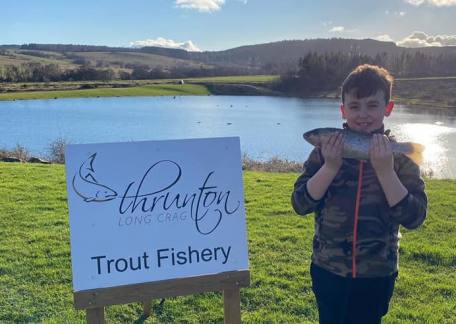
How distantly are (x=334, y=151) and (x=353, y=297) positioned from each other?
2.58ft

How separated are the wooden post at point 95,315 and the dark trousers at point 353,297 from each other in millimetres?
1388

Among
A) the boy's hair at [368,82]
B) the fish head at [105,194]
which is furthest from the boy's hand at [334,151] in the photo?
the fish head at [105,194]

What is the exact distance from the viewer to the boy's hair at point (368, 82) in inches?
90.6

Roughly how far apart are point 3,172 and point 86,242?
26.5ft

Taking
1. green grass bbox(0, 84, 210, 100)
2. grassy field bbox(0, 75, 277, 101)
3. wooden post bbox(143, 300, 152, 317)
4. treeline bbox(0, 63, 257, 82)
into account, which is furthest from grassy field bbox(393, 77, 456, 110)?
treeline bbox(0, 63, 257, 82)

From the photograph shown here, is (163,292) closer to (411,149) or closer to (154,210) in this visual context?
(154,210)

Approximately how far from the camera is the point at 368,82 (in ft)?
7.56

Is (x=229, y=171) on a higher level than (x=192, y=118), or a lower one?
higher

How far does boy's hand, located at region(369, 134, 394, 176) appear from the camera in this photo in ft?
7.24

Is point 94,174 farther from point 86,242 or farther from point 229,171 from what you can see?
point 229,171

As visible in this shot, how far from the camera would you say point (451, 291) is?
4.42 metres

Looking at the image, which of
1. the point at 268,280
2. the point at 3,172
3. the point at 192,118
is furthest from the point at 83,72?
the point at 268,280

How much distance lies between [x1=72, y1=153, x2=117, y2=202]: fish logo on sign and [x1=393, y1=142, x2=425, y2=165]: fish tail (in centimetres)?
175

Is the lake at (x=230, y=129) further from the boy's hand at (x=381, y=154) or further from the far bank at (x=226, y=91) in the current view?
the boy's hand at (x=381, y=154)
